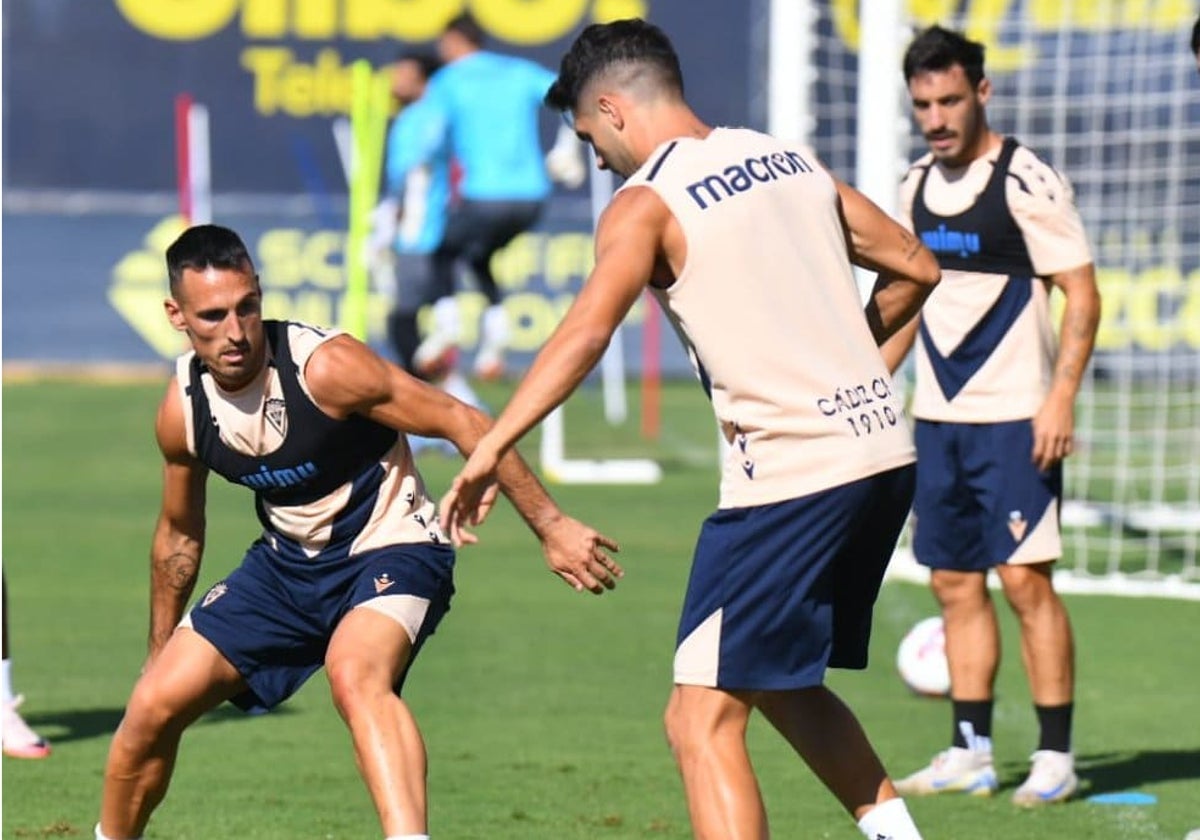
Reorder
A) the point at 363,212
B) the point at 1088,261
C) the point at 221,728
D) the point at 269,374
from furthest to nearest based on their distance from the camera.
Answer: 1. the point at 363,212
2. the point at 221,728
3. the point at 1088,261
4. the point at 269,374

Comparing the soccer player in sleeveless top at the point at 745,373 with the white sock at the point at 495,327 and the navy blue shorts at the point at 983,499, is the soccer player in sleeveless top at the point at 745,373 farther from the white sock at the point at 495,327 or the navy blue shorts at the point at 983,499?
the white sock at the point at 495,327

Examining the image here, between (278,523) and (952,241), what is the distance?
2623 mm

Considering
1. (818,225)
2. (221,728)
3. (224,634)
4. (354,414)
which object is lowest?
(221,728)

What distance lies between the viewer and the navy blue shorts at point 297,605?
598 centimetres

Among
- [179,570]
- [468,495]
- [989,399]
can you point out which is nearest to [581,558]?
[468,495]

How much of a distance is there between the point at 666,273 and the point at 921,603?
19.7 feet

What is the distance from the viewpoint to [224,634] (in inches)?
236

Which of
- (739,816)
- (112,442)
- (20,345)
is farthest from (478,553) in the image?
(20,345)

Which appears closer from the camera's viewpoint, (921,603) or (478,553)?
(921,603)

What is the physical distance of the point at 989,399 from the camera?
7.71m

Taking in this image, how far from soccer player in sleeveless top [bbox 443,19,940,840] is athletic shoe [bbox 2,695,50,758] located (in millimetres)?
3171

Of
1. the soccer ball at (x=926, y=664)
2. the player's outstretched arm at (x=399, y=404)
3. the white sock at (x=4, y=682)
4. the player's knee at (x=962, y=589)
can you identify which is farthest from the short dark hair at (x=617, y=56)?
the soccer ball at (x=926, y=664)

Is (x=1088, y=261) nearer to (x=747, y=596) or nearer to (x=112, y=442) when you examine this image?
(x=747, y=596)

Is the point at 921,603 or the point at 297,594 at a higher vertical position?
the point at 297,594
